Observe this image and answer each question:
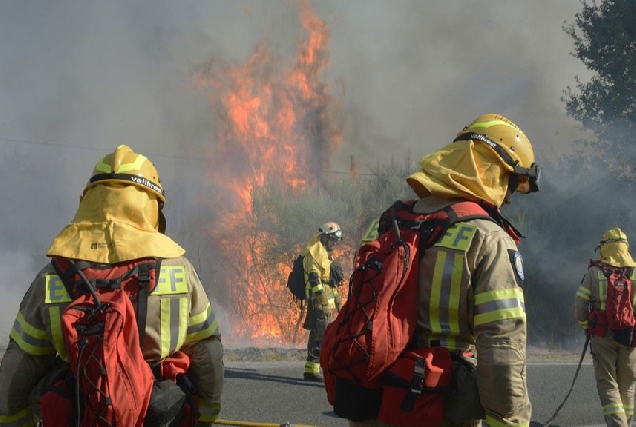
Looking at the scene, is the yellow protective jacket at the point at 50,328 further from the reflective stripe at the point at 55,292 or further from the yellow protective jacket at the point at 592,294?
the yellow protective jacket at the point at 592,294

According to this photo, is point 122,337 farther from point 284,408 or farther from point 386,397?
point 284,408

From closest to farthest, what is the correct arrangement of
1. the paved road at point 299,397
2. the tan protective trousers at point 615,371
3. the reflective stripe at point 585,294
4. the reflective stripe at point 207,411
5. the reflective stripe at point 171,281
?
1. the reflective stripe at point 171,281
2. the reflective stripe at point 207,411
3. the tan protective trousers at point 615,371
4. the paved road at point 299,397
5. the reflective stripe at point 585,294

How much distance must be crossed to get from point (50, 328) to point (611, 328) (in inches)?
205

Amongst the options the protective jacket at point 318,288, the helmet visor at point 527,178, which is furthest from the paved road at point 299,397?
the helmet visor at point 527,178

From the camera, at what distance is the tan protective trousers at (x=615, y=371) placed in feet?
20.7

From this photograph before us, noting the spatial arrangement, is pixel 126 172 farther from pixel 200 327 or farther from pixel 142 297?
pixel 200 327

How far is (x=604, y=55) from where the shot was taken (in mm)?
20359

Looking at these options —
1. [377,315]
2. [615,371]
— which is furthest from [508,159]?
[615,371]

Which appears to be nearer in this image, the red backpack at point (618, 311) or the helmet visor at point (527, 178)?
the helmet visor at point (527, 178)

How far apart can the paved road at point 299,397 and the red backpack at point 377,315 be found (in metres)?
3.79

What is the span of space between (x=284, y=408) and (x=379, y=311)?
15.1ft

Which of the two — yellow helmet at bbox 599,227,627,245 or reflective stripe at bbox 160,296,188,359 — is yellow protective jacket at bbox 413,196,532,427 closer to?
reflective stripe at bbox 160,296,188,359

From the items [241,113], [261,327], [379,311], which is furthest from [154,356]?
[241,113]

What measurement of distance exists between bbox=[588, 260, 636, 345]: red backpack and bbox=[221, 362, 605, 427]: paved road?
0.98m
